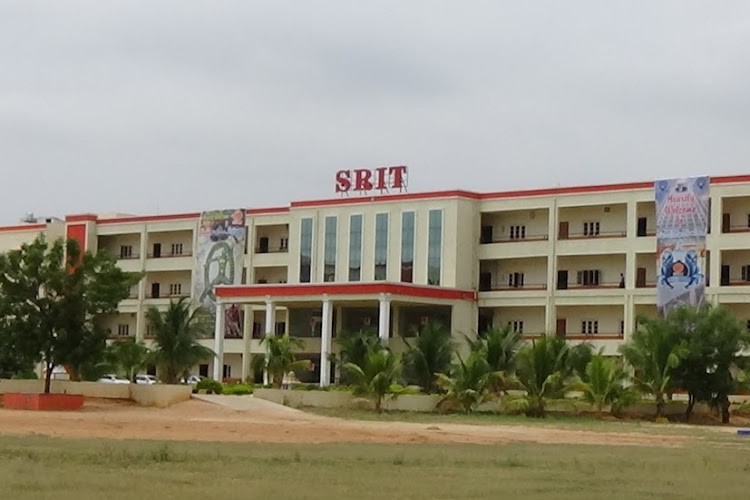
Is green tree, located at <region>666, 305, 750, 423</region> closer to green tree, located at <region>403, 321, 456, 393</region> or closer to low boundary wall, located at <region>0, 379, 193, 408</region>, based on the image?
green tree, located at <region>403, 321, 456, 393</region>

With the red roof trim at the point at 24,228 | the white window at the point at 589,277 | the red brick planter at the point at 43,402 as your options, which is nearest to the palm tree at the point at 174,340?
the red brick planter at the point at 43,402

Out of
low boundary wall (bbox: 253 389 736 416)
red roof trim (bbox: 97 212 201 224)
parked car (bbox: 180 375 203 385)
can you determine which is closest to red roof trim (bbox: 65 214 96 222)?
red roof trim (bbox: 97 212 201 224)

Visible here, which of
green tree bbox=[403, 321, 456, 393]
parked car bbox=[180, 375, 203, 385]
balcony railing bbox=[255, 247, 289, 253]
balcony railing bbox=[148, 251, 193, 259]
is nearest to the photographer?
green tree bbox=[403, 321, 456, 393]

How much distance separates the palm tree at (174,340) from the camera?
2596 inches

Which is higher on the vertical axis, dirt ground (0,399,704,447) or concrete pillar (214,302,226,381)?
concrete pillar (214,302,226,381)

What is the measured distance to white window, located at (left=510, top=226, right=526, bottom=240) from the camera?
85438 mm

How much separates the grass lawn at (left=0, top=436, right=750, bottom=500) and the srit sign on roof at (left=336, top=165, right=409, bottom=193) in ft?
163

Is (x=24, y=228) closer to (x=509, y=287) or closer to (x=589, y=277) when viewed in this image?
(x=509, y=287)

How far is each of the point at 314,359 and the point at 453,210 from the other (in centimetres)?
1269

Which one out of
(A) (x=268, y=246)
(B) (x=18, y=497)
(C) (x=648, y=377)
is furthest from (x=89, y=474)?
(A) (x=268, y=246)

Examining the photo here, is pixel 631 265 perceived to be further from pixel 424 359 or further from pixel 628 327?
pixel 424 359

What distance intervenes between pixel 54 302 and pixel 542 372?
21.5m

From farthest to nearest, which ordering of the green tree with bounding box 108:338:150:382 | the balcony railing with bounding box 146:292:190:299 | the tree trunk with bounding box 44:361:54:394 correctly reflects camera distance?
the balcony railing with bounding box 146:292:190:299, the green tree with bounding box 108:338:150:382, the tree trunk with bounding box 44:361:54:394

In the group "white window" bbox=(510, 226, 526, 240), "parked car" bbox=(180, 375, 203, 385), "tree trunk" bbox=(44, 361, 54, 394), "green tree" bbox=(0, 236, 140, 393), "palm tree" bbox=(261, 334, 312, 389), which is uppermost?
"white window" bbox=(510, 226, 526, 240)
